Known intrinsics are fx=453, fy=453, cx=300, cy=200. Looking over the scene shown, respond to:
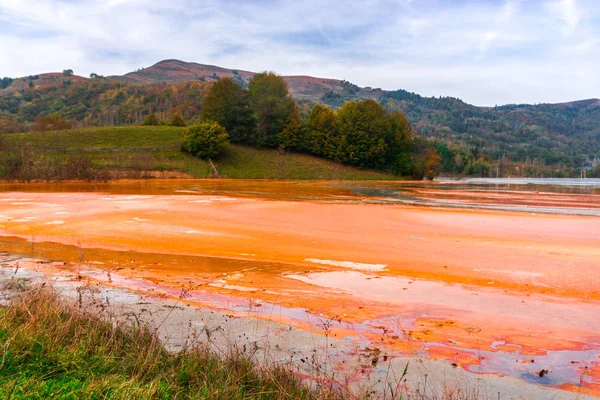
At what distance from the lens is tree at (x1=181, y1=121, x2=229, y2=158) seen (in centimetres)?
5788

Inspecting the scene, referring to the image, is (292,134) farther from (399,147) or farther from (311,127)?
(399,147)

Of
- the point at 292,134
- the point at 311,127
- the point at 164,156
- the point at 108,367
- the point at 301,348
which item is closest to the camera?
the point at 108,367

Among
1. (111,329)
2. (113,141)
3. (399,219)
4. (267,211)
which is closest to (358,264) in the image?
(111,329)

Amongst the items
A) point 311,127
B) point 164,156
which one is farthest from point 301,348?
point 311,127

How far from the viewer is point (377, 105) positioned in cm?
7450

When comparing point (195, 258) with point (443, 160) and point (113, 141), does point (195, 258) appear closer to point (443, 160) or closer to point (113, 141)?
point (113, 141)

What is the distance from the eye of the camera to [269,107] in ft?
231

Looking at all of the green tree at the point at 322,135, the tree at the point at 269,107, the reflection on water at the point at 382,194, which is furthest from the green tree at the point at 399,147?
the reflection on water at the point at 382,194

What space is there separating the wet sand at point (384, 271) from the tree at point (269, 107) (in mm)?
50827

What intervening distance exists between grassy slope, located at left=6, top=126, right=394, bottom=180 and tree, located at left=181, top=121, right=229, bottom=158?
3.95ft

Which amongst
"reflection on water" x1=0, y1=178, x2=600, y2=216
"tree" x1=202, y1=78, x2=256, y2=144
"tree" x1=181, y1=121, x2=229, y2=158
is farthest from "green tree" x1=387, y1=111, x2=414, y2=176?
"reflection on water" x1=0, y1=178, x2=600, y2=216

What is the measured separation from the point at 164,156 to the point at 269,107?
2050 cm

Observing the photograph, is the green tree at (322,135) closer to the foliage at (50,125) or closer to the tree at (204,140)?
the tree at (204,140)

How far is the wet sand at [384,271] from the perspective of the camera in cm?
606
